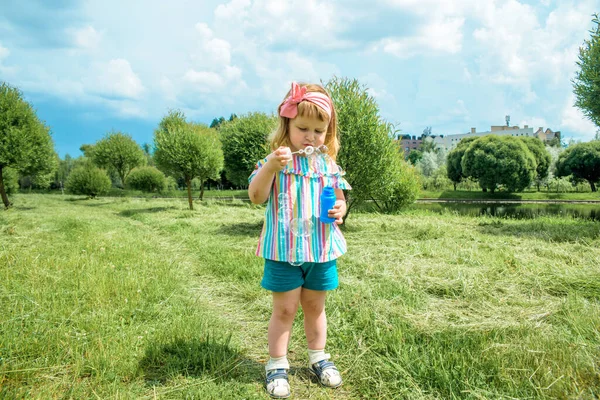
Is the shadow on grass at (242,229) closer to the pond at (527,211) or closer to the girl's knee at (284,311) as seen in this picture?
the girl's knee at (284,311)

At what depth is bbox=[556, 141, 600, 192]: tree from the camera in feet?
114

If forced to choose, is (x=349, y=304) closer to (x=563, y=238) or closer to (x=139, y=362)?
(x=139, y=362)

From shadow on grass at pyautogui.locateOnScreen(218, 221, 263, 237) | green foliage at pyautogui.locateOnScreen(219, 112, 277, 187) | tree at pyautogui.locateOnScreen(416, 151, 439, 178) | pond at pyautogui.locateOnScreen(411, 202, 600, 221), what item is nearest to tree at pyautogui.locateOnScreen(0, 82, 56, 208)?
green foliage at pyautogui.locateOnScreen(219, 112, 277, 187)

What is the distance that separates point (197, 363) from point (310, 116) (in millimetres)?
1981

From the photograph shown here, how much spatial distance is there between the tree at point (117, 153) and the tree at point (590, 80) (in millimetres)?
38725

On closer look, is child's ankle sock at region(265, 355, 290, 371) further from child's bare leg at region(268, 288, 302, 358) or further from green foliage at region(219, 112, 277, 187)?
green foliage at region(219, 112, 277, 187)

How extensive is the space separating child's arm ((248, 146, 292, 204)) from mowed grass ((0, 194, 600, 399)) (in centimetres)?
131

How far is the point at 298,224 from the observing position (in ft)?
8.07

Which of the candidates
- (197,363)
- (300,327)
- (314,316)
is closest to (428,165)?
(300,327)

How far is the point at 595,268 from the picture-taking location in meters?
5.12

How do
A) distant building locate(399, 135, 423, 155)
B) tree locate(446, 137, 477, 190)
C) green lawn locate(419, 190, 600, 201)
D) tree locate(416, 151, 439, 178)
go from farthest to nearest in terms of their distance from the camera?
distant building locate(399, 135, 423, 155) < tree locate(416, 151, 439, 178) < tree locate(446, 137, 477, 190) < green lawn locate(419, 190, 600, 201)

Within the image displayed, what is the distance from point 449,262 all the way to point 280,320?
12.4ft

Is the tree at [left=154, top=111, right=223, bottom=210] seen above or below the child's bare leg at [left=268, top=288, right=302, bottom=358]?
above

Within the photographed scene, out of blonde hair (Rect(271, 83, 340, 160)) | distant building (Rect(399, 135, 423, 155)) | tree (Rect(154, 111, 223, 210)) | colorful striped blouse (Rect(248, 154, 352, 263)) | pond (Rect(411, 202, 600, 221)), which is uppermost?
distant building (Rect(399, 135, 423, 155))
